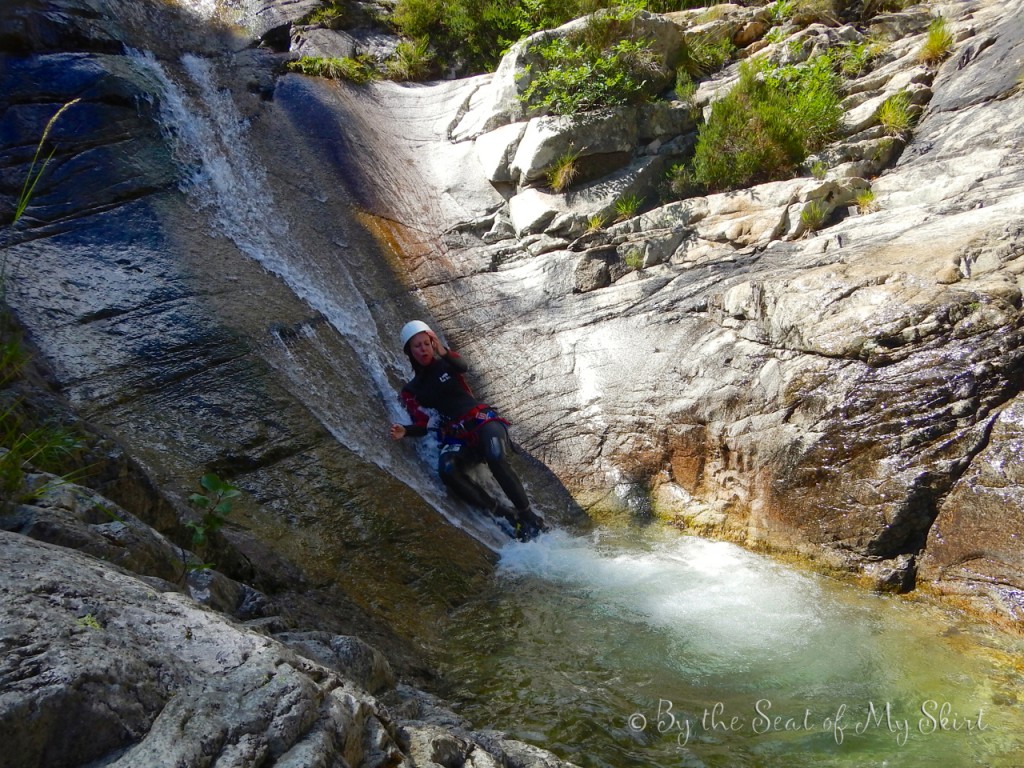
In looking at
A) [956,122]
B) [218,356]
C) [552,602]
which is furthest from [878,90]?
[218,356]

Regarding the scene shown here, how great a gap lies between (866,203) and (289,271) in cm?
606

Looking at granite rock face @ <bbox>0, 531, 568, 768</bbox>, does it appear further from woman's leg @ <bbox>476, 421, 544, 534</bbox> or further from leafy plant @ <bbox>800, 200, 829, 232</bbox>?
leafy plant @ <bbox>800, 200, 829, 232</bbox>

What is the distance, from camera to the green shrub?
884cm

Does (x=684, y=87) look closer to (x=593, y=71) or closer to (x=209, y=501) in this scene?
(x=593, y=71)

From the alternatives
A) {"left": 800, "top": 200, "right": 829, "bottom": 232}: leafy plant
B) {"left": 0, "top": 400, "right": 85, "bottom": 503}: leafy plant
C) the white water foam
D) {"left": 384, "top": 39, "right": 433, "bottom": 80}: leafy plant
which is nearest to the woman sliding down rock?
the white water foam

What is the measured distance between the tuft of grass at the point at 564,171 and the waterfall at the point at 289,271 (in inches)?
119

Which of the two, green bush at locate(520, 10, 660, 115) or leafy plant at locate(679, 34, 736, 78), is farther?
leafy plant at locate(679, 34, 736, 78)

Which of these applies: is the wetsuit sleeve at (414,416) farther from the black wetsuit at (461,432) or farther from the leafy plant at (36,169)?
the leafy plant at (36,169)

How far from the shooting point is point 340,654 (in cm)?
299

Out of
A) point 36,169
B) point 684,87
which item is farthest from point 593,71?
point 36,169

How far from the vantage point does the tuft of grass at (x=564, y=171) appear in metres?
8.52

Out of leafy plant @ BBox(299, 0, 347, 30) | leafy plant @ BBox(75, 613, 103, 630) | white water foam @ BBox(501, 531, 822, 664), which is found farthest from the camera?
leafy plant @ BBox(299, 0, 347, 30)

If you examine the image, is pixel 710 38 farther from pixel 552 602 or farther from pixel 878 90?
pixel 552 602

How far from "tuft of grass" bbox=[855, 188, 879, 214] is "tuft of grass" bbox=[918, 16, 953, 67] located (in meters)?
2.55
